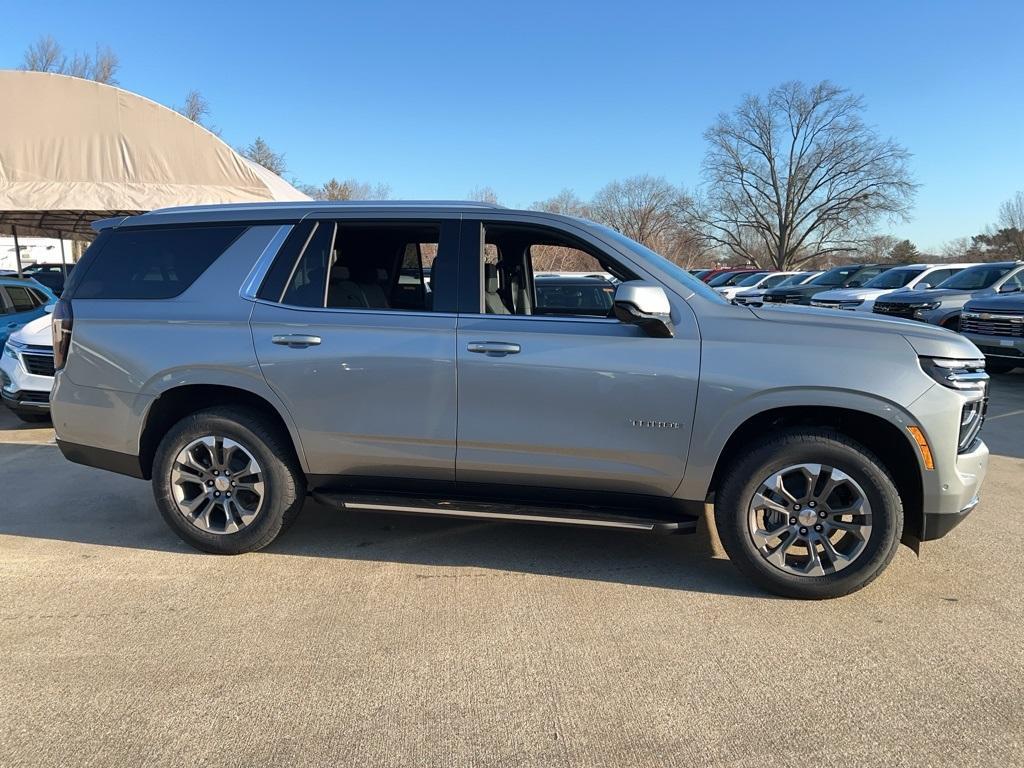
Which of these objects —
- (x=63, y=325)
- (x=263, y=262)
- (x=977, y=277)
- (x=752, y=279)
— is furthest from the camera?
(x=752, y=279)

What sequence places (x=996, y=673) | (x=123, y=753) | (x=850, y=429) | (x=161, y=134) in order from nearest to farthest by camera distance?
(x=123, y=753) → (x=996, y=673) → (x=850, y=429) → (x=161, y=134)

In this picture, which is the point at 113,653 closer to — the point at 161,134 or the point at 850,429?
the point at 850,429

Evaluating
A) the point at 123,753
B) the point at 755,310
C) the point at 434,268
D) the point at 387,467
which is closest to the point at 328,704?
the point at 123,753

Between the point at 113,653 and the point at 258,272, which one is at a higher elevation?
the point at 258,272

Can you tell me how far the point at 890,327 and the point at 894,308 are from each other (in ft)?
36.1

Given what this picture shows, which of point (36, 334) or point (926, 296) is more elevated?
point (926, 296)

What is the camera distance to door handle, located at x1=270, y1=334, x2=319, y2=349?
3.54m

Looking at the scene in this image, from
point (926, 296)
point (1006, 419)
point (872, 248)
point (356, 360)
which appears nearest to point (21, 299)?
point (356, 360)

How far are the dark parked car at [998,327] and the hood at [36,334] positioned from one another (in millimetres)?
11982

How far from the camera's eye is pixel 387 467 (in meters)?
3.63

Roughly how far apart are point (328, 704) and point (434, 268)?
85.7 inches

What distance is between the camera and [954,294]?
1192cm

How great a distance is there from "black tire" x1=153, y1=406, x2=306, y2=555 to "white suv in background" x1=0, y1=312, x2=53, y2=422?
3903 mm

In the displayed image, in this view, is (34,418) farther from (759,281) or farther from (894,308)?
(759,281)
